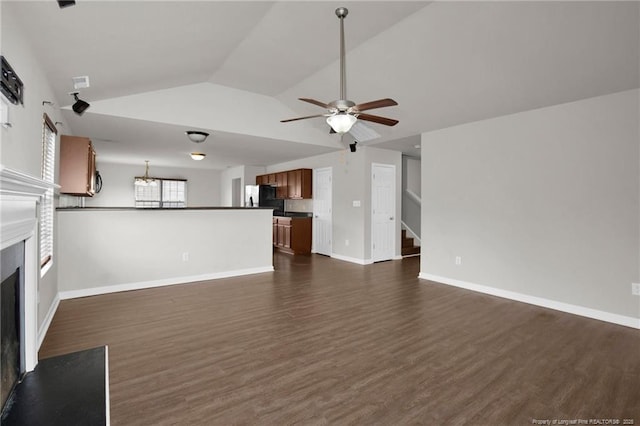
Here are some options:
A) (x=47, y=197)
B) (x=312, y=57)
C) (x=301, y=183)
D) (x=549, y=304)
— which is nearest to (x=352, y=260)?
(x=301, y=183)

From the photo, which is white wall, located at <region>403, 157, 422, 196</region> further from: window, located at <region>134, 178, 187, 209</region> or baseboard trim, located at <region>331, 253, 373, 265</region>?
window, located at <region>134, 178, 187, 209</region>

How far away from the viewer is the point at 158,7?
2.34m

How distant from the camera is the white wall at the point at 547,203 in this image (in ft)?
11.3

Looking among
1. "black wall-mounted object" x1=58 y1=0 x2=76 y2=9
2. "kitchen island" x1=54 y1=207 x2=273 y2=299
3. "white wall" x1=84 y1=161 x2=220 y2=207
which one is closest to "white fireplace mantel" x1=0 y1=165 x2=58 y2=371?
"black wall-mounted object" x1=58 y1=0 x2=76 y2=9

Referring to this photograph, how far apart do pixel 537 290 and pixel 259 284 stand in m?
3.78

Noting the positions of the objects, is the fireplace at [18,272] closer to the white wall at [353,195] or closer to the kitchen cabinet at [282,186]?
the white wall at [353,195]

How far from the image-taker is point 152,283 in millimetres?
4738

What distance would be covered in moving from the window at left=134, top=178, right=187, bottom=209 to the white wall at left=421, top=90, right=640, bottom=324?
8.79 metres

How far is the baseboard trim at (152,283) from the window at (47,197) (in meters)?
0.83

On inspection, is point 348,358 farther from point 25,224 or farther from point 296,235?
point 296,235

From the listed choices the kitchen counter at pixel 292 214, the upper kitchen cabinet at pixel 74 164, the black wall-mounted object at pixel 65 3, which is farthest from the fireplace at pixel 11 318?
the kitchen counter at pixel 292 214

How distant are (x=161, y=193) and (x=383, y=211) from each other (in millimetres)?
7779

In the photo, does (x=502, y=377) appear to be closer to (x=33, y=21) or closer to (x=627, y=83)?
(x=627, y=83)

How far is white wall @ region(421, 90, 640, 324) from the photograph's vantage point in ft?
11.3
